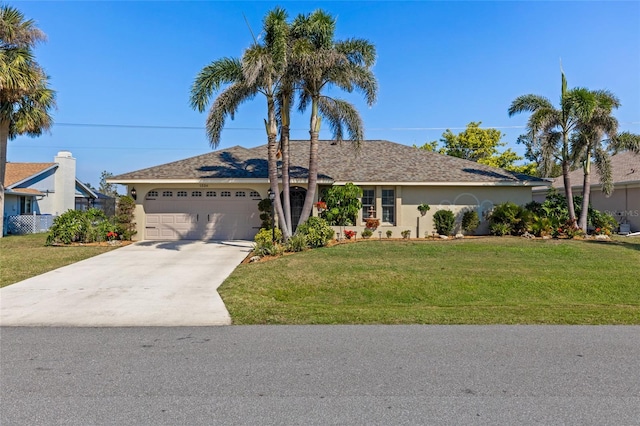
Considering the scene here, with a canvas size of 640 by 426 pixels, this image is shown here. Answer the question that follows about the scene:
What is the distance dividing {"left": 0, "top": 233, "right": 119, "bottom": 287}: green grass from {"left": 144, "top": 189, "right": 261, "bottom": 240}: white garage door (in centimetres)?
304

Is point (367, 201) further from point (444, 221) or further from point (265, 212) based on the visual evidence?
point (265, 212)

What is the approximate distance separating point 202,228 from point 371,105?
28.9 feet

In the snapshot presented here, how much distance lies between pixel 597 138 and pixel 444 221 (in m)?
6.62

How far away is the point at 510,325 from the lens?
6.74 metres

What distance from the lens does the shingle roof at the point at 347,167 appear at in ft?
61.3

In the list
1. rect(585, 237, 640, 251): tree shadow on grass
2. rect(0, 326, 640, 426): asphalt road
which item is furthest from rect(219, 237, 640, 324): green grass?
rect(0, 326, 640, 426): asphalt road

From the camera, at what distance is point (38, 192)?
26.7 m

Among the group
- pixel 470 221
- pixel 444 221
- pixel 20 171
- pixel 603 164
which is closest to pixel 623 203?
pixel 603 164

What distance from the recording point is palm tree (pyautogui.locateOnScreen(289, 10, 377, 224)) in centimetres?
1425

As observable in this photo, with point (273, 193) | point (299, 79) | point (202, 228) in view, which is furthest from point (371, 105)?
point (202, 228)

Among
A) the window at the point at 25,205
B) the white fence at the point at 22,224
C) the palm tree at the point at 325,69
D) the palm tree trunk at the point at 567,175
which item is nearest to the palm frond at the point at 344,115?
the palm tree at the point at 325,69

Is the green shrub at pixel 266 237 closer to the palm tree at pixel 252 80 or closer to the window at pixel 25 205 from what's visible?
the palm tree at pixel 252 80

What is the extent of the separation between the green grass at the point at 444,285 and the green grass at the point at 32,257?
5219mm

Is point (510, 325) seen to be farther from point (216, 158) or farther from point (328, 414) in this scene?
point (216, 158)
